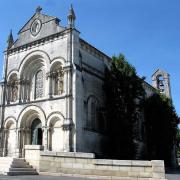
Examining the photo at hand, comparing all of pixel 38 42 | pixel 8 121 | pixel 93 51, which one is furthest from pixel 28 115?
pixel 93 51

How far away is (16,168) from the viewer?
16828 mm

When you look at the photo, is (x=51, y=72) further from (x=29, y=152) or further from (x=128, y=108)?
(x=29, y=152)

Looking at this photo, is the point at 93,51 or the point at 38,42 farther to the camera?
the point at 93,51

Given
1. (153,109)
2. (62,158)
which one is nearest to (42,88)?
(62,158)

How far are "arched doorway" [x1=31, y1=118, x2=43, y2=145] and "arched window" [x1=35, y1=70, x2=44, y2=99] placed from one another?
7.91 feet

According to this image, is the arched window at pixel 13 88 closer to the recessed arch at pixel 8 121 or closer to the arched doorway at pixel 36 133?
the recessed arch at pixel 8 121

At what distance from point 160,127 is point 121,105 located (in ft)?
31.1

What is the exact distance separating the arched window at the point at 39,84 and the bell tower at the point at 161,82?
76.0ft

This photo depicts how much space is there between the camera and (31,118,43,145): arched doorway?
1070 inches

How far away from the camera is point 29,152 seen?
1762 centimetres

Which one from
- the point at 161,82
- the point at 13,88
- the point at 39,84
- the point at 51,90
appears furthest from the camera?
the point at 161,82

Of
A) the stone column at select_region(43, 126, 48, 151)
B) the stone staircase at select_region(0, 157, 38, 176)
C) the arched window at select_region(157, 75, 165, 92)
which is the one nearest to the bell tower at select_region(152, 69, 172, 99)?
the arched window at select_region(157, 75, 165, 92)

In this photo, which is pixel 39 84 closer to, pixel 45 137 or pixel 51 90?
pixel 51 90

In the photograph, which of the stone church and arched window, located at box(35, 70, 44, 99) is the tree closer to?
the stone church
